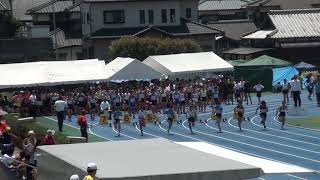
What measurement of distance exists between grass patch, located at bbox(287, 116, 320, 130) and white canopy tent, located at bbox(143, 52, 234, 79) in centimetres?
1293

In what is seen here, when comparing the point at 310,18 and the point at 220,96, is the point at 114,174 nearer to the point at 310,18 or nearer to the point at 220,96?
the point at 220,96

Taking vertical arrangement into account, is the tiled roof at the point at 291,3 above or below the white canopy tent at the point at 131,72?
above

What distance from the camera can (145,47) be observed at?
191ft

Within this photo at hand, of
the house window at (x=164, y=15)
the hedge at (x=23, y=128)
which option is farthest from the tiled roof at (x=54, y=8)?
the hedge at (x=23, y=128)

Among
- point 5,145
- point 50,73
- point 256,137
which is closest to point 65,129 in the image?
point 50,73

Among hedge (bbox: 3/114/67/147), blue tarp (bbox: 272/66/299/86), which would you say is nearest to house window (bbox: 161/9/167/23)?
blue tarp (bbox: 272/66/299/86)

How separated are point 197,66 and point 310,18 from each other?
700 inches

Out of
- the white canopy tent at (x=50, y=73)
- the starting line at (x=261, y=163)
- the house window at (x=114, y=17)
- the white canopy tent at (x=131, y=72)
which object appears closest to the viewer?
the starting line at (x=261, y=163)

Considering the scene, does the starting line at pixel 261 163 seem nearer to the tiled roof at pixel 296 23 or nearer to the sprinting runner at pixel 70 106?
the sprinting runner at pixel 70 106

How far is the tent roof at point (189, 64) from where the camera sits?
156 feet

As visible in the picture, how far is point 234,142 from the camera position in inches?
1126

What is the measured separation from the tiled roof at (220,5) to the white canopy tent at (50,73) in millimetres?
48568

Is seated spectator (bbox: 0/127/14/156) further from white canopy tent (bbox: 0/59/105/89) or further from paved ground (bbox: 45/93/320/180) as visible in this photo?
white canopy tent (bbox: 0/59/105/89)

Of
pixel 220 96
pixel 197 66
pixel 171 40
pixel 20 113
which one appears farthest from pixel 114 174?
pixel 171 40
